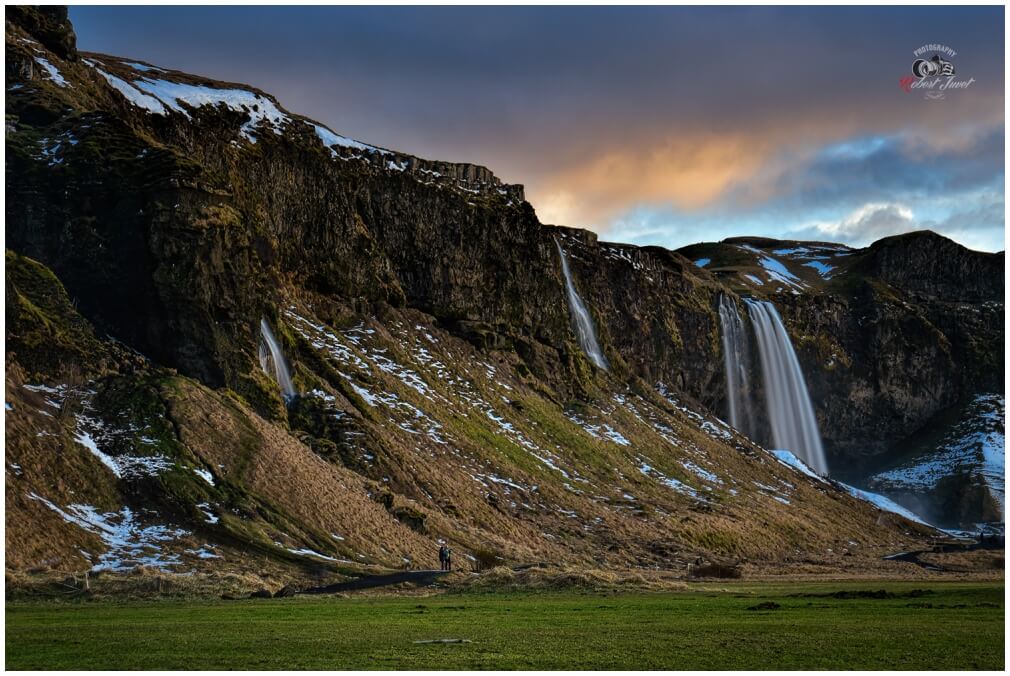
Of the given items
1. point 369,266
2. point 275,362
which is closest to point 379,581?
point 275,362

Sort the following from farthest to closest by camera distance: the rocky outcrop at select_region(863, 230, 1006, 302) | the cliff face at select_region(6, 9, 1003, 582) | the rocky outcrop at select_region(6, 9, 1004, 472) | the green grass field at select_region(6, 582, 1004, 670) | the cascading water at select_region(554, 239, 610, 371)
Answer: the rocky outcrop at select_region(863, 230, 1006, 302) → the cascading water at select_region(554, 239, 610, 371) → the rocky outcrop at select_region(6, 9, 1004, 472) → the cliff face at select_region(6, 9, 1003, 582) → the green grass field at select_region(6, 582, 1004, 670)

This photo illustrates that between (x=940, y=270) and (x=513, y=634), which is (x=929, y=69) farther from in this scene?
(x=940, y=270)

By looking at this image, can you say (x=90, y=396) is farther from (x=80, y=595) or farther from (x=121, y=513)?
(x=80, y=595)

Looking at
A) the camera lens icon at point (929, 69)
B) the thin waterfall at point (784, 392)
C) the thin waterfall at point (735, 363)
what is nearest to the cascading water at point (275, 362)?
the camera lens icon at point (929, 69)

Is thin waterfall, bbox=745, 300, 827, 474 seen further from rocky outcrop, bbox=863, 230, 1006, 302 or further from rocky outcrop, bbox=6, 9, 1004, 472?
rocky outcrop, bbox=863, 230, 1006, 302

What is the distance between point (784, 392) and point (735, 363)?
11064 millimetres

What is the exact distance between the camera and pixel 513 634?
34.2m

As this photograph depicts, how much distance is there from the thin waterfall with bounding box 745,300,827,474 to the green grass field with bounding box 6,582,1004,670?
386 ft

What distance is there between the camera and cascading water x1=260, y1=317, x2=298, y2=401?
84.2 meters

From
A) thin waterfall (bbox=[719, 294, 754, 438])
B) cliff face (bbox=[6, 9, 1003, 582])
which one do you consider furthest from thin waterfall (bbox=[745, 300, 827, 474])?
cliff face (bbox=[6, 9, 1003, 582])

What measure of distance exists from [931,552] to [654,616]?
7172 centimetres

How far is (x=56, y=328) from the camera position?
66188 millimetres

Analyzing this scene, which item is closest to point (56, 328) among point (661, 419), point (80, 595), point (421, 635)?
point (80, 595)

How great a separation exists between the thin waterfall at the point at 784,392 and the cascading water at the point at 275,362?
93971 mm
